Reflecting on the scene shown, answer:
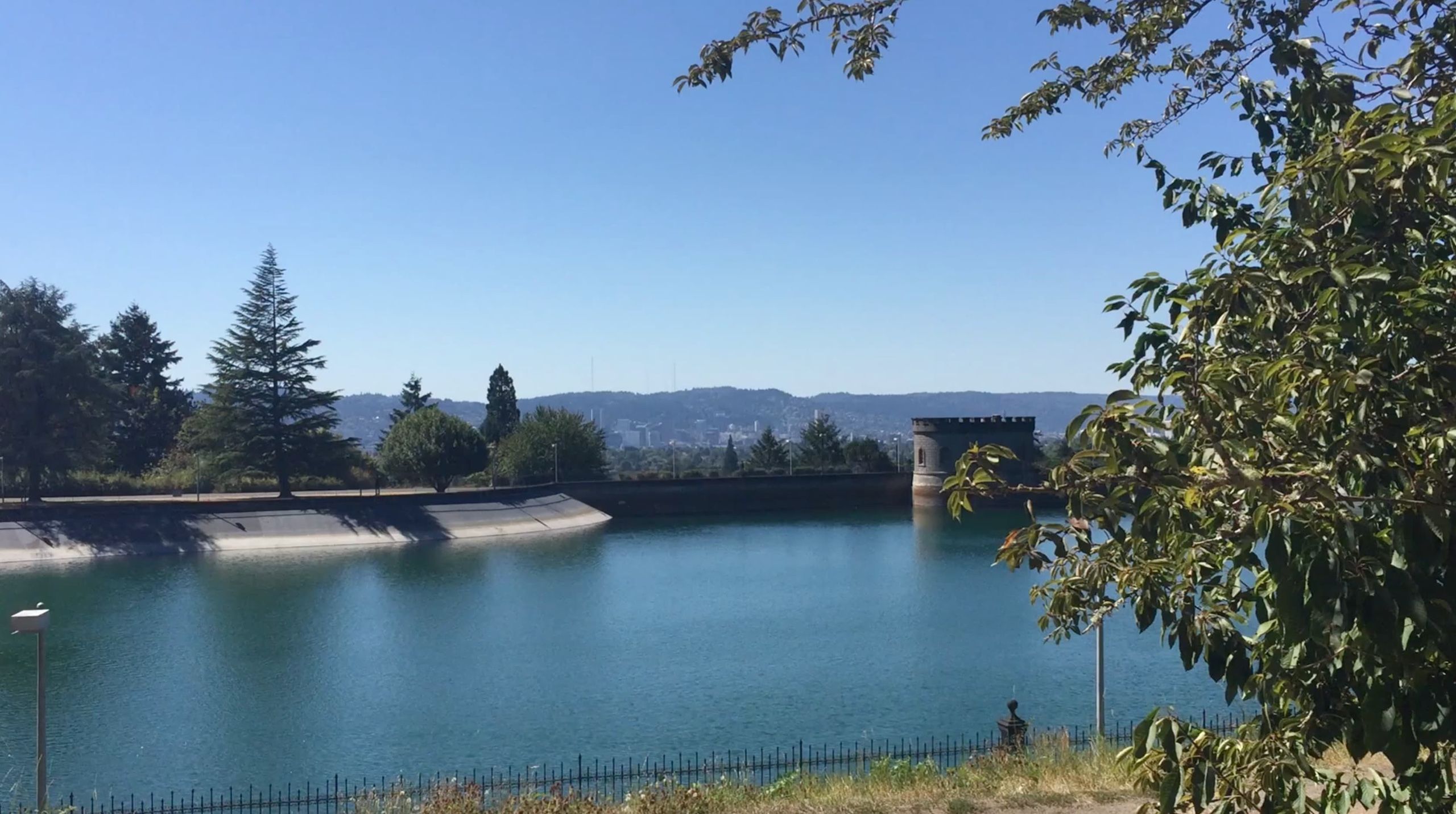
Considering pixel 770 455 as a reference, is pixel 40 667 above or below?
below

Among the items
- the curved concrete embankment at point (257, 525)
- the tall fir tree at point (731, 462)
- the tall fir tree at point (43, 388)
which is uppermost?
the tall fir tree at point (43, 388)

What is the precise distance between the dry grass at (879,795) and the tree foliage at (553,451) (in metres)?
50.1

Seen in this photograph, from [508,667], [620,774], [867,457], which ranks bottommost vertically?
[508,667]

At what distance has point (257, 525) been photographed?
44625mm

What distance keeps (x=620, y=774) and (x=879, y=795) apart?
4.54 meters

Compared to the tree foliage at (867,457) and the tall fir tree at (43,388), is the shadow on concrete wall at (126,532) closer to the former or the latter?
the tall fir tree at (43,388)

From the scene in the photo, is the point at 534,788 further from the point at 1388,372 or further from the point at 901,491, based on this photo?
the point at 901,491

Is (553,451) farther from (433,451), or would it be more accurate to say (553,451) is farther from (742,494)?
(742,494)

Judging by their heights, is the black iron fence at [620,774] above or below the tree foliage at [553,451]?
below

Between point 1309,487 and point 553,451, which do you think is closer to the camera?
point 1309,487

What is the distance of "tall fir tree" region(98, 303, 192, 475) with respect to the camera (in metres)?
58.4

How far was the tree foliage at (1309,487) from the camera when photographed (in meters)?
2.95

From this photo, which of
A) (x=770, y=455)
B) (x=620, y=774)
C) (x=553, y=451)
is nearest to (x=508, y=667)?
(x=620, y=774)

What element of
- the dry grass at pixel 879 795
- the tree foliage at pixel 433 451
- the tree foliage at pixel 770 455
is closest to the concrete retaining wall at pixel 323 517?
the tree foliage at pixel 433 451
